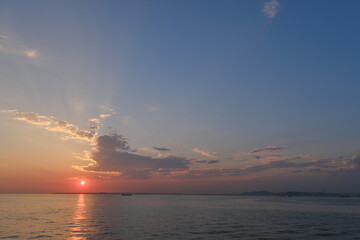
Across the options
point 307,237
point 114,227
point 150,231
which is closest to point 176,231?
point 150,231

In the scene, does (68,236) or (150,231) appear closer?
(68,236)

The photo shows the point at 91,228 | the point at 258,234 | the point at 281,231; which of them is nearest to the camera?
the point at 258,234

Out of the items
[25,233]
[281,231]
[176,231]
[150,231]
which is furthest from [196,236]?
[25,233]

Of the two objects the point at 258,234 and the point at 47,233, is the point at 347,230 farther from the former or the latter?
the point at 47,233

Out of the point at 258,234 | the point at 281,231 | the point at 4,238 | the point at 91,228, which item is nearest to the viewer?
the point at 4,238

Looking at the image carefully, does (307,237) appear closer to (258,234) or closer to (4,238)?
(258,234)

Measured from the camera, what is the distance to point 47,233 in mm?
55594

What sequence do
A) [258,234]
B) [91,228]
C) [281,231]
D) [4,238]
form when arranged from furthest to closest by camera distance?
[91,228] → [281,231] → [258,234] → [4,238]

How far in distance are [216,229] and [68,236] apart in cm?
3069

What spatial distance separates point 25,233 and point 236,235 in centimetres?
4232

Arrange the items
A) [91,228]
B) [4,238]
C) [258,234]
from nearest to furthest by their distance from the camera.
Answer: [4,238] → [258,234] → [91,228]

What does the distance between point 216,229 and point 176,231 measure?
9285 millimetres

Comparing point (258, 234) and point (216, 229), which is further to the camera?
point (216, 229)

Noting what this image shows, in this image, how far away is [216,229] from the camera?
60.6 meters
